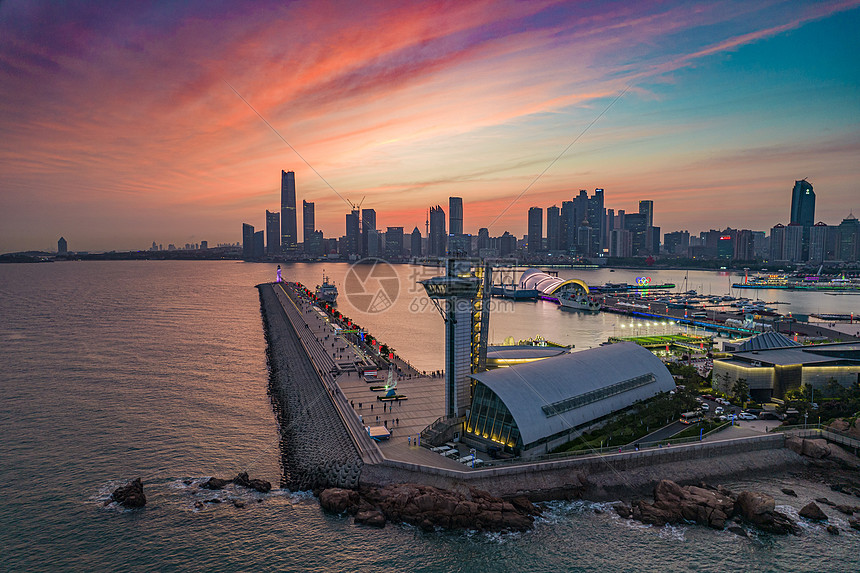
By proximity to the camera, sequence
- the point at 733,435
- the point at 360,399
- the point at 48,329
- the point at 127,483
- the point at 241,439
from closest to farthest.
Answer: the point at 127,483, the point at 733,435, the point at 241,439, the point at 360,399, the point at 48,329

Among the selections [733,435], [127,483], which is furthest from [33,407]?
[733,435]

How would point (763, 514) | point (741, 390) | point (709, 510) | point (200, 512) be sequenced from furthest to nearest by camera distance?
point (741, 390) → point (200, 512) → point (709, 510) → point (763, 514)

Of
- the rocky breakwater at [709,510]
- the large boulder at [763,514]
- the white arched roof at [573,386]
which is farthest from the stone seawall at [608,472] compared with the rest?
the large boulder at [763,514]

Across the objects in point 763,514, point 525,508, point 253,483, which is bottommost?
point 253,483

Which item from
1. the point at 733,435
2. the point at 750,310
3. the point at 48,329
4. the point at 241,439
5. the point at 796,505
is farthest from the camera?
the point at 750,310

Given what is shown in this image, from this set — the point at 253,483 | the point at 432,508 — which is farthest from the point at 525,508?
the point at 253,483

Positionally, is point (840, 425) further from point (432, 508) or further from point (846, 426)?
point (432, 508)

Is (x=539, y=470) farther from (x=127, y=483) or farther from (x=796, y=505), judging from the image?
(x=127, y=483)
